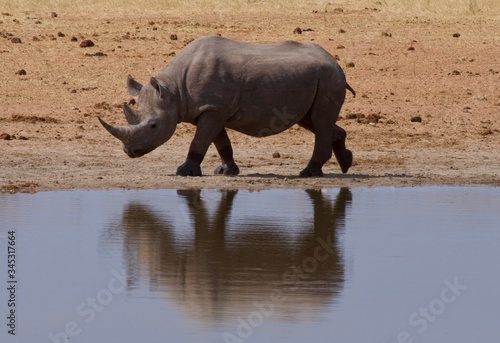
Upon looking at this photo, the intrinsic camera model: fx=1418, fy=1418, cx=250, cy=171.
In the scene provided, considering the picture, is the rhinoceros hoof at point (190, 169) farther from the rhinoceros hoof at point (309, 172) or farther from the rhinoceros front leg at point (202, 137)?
the rhinoceros hoof at point (309, 172)

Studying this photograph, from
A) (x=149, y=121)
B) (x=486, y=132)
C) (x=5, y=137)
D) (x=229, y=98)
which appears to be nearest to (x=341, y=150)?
(x=229, y=98)

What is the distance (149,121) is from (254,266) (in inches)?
181

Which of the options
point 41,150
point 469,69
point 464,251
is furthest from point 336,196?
point 469,69

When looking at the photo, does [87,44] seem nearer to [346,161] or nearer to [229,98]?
[346,161]

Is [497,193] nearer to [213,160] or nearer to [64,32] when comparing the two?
[213,160]

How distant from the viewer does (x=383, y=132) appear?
18828 millimetres

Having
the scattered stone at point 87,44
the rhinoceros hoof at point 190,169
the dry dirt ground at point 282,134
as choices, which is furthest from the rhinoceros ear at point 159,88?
the scattered stone at point 87,44

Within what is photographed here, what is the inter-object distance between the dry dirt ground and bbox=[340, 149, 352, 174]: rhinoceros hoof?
243mm

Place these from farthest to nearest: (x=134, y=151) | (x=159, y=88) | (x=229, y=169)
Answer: (x=229, y=169) < (x=134, y=151) < (x=159, y=88)

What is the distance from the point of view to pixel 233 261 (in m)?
11.0

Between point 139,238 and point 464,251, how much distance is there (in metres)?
2.71

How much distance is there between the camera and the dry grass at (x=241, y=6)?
2734 cm

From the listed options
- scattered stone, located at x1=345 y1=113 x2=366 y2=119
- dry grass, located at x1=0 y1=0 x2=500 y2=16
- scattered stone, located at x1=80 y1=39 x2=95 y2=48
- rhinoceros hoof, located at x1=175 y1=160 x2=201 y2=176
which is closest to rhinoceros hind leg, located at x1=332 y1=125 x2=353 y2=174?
rhinoceros hoof, located at x1=175 y1=160 x2=201 y2=176

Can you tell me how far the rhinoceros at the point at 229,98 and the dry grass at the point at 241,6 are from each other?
470 inches
